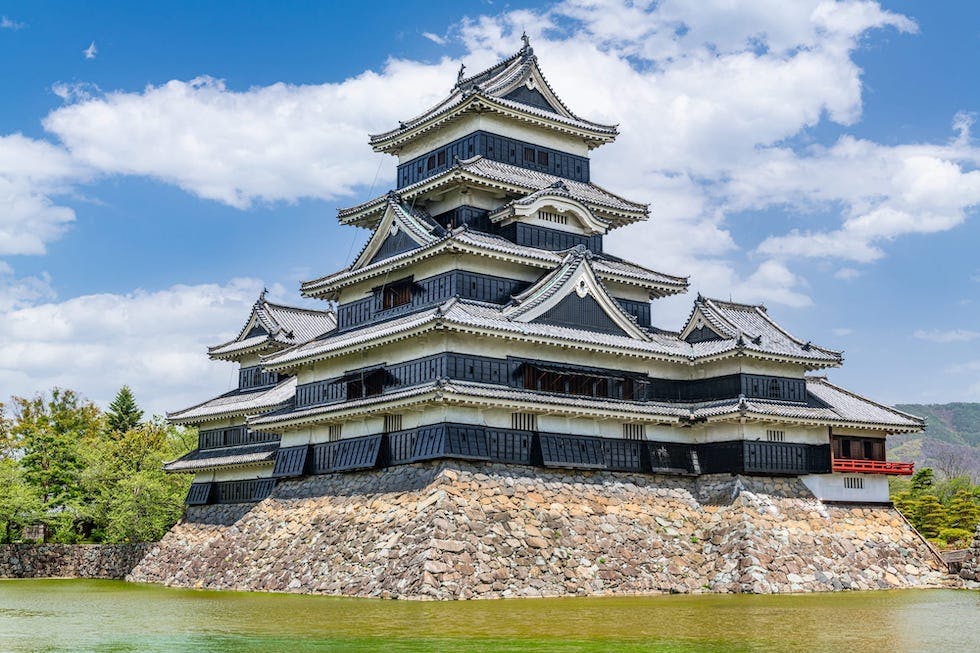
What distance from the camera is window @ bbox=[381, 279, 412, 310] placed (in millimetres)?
42594

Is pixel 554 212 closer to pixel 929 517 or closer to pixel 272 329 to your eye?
pixel 272 329

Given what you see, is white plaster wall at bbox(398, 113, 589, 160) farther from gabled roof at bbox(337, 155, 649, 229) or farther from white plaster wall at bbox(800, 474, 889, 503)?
white plaster wall at bbox(800, 474, 889, 503)

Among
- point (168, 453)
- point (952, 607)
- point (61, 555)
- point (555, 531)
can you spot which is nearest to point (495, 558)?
point (555, 531)

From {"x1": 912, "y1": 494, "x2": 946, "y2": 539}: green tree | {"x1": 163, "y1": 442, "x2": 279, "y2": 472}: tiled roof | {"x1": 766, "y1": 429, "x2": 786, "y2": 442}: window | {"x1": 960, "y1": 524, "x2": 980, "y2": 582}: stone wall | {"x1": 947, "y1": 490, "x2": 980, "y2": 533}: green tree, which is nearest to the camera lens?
{"x1": 960, "y1": 524, "x2": 980, "y2": 582}: stone wall

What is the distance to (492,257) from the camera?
133 feet

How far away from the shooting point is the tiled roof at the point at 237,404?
49.4 m

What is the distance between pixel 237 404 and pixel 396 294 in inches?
547

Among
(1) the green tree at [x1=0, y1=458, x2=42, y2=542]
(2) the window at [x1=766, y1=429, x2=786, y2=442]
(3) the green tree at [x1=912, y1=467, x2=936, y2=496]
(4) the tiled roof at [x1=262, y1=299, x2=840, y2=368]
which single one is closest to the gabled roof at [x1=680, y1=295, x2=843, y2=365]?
(4) the tiled roof at [x1=262, y1=299, x2=840, y2=368]

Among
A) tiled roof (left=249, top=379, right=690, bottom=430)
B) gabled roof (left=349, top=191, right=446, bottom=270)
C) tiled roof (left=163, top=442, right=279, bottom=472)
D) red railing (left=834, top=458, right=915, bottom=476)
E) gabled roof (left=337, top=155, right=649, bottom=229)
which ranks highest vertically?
gabled roof (left=337, top=155, right=649, bottom=229)

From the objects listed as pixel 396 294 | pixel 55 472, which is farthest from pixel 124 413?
pixel 396 294

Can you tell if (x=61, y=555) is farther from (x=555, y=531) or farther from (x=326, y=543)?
(x=555, y=531)

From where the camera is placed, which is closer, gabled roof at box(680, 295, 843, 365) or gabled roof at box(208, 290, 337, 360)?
gabled roof at box(680, 295, 843, 365)

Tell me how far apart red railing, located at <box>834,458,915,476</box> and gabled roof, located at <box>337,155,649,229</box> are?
13.9 metres

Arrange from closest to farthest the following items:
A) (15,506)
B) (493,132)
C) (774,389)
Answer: (774,389)
(493,132)
(15,506)
